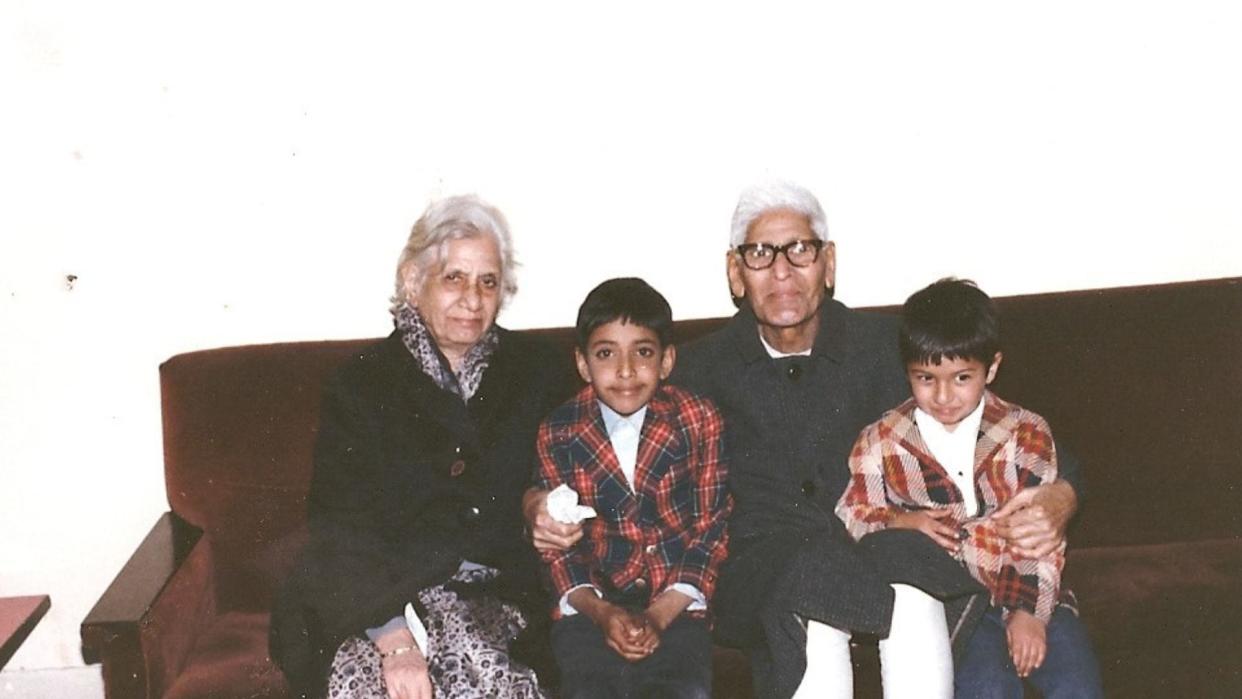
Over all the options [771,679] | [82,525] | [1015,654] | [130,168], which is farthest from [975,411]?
[82,525]

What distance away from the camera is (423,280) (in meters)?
2.49

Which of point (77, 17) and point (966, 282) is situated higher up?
point (77, 17)

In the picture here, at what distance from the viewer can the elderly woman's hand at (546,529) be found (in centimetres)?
233

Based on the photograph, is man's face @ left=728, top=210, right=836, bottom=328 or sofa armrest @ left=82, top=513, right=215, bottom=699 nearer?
sofa armrest @ left=82, top=513, right=215, bottom=699

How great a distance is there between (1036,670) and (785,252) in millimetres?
1014

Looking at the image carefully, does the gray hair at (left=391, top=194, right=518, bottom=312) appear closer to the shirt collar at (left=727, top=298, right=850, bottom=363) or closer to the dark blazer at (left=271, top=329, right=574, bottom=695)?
the dark blazer at (left=271, top=329, right=574, bottom=695)

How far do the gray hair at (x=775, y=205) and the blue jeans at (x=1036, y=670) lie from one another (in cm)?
93

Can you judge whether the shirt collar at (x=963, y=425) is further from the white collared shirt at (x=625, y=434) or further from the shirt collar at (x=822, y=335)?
the white collared shirt at (x=625, y=434)

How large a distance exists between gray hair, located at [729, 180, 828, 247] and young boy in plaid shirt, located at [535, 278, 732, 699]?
0.96 feet

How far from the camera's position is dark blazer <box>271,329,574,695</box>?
2316 mm

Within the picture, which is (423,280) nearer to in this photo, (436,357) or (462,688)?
(436,357)

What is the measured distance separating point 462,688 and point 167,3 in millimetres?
1902

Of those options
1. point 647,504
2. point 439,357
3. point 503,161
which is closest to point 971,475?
point 647,504

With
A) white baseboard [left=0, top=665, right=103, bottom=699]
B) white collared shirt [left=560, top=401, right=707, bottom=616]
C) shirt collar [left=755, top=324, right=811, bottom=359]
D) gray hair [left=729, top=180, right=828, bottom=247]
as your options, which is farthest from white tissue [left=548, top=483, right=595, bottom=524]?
white baseboard [left=0, top=665, right=103, bottom=699]
